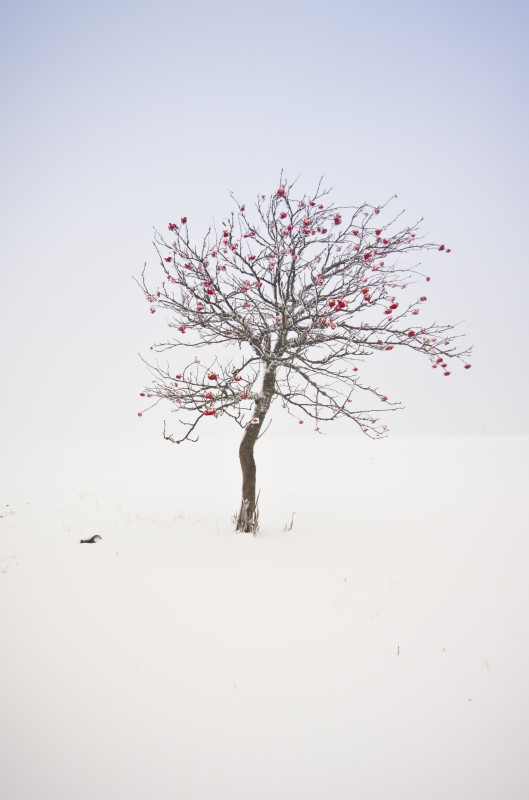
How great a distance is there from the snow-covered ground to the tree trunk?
0.47 m

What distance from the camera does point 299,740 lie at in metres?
3.12

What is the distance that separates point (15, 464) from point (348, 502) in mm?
14407

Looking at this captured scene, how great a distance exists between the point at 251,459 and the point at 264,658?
4193 millimetres

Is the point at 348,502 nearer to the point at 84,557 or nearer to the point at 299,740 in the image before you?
the point at 84,557

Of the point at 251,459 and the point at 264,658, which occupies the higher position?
the point at 251,459

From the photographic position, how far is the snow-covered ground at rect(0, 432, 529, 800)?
9.45ft

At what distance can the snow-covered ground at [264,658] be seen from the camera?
2879 mm

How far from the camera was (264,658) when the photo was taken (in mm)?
4031

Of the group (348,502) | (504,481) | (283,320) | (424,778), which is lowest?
(424,778)

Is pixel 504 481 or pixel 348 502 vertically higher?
pixel 504 481

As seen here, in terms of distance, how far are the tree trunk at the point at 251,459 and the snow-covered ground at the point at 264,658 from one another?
0.47 metres

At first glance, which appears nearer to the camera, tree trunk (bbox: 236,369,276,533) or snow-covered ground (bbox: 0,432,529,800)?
snow-covered ground (bbox: 0,432,529,800)

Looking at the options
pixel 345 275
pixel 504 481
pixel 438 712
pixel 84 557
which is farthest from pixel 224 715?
pixel 504 481

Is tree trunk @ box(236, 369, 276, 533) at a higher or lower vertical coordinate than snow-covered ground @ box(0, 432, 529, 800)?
higher
